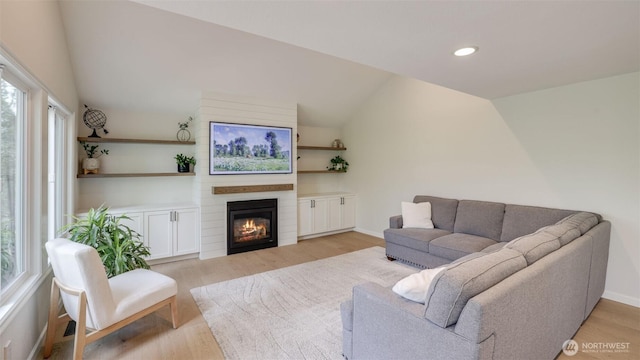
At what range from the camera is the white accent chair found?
196 centimetres

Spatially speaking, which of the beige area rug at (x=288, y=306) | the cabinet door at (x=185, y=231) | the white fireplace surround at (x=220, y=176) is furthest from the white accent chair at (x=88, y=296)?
the white fireplace surround at (x=220, y=176)

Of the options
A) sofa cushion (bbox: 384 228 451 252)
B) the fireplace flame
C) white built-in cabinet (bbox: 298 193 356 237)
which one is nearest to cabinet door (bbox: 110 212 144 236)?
the fireplace flame

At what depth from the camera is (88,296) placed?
6.53 feet

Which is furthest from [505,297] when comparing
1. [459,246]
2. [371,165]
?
[371,165]

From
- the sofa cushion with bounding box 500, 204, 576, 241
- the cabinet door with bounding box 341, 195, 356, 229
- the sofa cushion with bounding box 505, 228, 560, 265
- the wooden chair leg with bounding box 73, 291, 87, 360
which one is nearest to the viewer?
the sofa cushion with bounding box 505, 228, 560, 265

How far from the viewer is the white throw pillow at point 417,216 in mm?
4270

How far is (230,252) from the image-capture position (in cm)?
456

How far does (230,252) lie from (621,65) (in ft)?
16.8

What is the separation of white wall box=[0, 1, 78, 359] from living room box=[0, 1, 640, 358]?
1 cm

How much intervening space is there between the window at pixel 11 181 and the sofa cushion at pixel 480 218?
4.55m

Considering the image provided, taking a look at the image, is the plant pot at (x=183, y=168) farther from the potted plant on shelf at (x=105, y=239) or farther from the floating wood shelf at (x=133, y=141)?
the potted plant on shelf at (x=105, y=239)

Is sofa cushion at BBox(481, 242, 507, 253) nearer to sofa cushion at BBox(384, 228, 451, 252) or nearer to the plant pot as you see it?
sofa cushion at BBox(384, 228, 451, 252)

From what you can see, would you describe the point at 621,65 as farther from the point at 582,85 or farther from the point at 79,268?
the point at 79,268

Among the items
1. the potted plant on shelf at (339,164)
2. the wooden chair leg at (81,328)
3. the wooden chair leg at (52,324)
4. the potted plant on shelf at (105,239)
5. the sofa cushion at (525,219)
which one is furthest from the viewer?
the potted plant on shelf at (339,164)
